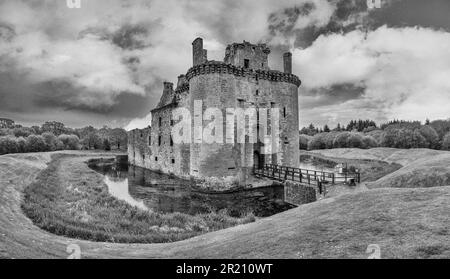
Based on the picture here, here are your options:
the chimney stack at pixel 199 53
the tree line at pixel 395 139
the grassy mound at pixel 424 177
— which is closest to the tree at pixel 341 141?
the tree line at pixel 395 139

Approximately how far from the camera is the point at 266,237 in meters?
8.21

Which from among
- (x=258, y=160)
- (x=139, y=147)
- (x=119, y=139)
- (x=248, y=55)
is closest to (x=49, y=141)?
(x=119, y=139)

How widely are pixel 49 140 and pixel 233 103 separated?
68.5 metres

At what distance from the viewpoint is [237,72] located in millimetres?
26984

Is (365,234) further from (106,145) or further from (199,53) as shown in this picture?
(106,145)

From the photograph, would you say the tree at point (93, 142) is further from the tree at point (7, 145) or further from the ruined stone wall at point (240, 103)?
the ruined stone wall at point (240, 103)

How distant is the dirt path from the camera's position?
609 centimetres

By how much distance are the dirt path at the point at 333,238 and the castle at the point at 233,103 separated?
15228 mm

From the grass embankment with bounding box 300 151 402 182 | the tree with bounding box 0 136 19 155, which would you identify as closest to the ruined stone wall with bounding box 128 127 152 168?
the tree with bounding box 0 136 19 155

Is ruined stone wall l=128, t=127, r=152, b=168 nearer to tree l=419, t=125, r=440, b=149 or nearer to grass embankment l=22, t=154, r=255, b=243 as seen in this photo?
grass embankment l=22, t=154, r=255, b=243

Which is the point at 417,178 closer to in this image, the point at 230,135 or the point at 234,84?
the point at 230,135

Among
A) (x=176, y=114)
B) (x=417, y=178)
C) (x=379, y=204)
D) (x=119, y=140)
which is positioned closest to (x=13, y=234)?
(x=379, y=204)

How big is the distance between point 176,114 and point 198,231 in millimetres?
23763

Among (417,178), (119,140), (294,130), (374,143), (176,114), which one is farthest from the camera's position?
(119,140)
